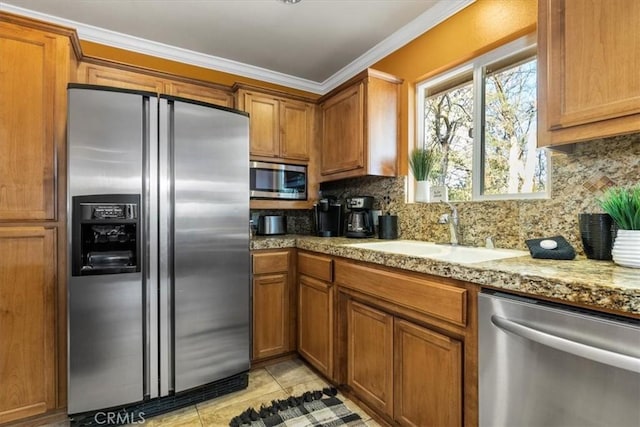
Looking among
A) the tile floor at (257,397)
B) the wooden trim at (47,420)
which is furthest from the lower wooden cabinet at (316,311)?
the wooden trim at (47,420)

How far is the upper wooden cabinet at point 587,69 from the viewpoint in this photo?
1073 millimetres

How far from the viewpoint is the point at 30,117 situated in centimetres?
175

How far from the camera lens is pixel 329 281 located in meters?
2.03

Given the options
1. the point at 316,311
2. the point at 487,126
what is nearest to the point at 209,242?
the point at 316,311

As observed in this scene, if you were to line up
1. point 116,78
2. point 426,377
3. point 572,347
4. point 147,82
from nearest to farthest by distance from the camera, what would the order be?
point 572,347
point 426,377
point 116,78
point 147,82

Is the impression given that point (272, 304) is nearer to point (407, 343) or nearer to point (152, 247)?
point (152, 247)

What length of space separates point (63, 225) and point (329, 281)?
1596mm

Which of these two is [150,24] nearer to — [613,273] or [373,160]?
[373,160]

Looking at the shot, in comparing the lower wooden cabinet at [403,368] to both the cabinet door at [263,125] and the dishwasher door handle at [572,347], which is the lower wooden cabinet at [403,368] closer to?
the dishwasher door handle at [572,347]

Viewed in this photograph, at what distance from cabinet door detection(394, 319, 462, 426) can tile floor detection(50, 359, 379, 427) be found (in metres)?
0.36

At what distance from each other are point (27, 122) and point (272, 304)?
6.09 feet

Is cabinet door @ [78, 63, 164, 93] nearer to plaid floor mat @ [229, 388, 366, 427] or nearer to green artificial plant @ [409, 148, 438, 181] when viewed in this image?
green artificial plant @ [409, 148, 438, 181]

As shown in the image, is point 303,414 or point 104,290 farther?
point 303,414

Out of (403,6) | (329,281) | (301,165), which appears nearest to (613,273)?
(329,281)
